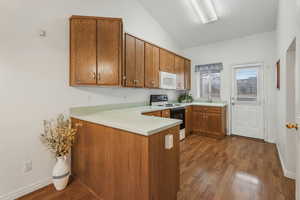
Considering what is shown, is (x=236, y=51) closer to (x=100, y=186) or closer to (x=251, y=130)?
(x=251, y=130)

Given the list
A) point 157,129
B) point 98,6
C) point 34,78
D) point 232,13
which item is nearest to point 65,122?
point 34,78

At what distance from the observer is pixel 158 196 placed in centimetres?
127

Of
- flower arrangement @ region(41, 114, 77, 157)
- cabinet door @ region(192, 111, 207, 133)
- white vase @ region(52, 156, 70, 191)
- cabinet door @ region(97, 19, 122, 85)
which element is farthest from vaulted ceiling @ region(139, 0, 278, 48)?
white vase @ region(52, 156, 70, 191)

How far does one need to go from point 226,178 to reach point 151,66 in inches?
95.5

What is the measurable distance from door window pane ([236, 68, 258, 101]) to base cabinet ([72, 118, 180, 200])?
3.31 meters

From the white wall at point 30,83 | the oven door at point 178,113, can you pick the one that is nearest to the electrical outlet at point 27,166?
the white wall at point 30,83

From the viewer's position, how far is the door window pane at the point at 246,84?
3736 millimetres

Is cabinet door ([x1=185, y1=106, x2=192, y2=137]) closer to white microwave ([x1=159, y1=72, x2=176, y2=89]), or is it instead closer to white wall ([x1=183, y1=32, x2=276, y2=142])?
white microwave ([x1=159, y1=72, x2=176, y2=89])

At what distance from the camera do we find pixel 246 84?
384 cm

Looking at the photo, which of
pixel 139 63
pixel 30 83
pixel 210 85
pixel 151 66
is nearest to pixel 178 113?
pixel 151 66

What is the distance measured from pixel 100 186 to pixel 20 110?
134 centimetres

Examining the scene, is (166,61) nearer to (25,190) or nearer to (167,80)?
(167,80)

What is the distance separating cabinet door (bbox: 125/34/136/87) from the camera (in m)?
2.60

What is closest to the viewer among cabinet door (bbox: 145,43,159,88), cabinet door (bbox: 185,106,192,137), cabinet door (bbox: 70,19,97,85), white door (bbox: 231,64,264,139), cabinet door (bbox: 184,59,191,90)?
cabinet door (bbox: 70,19,97,85)
